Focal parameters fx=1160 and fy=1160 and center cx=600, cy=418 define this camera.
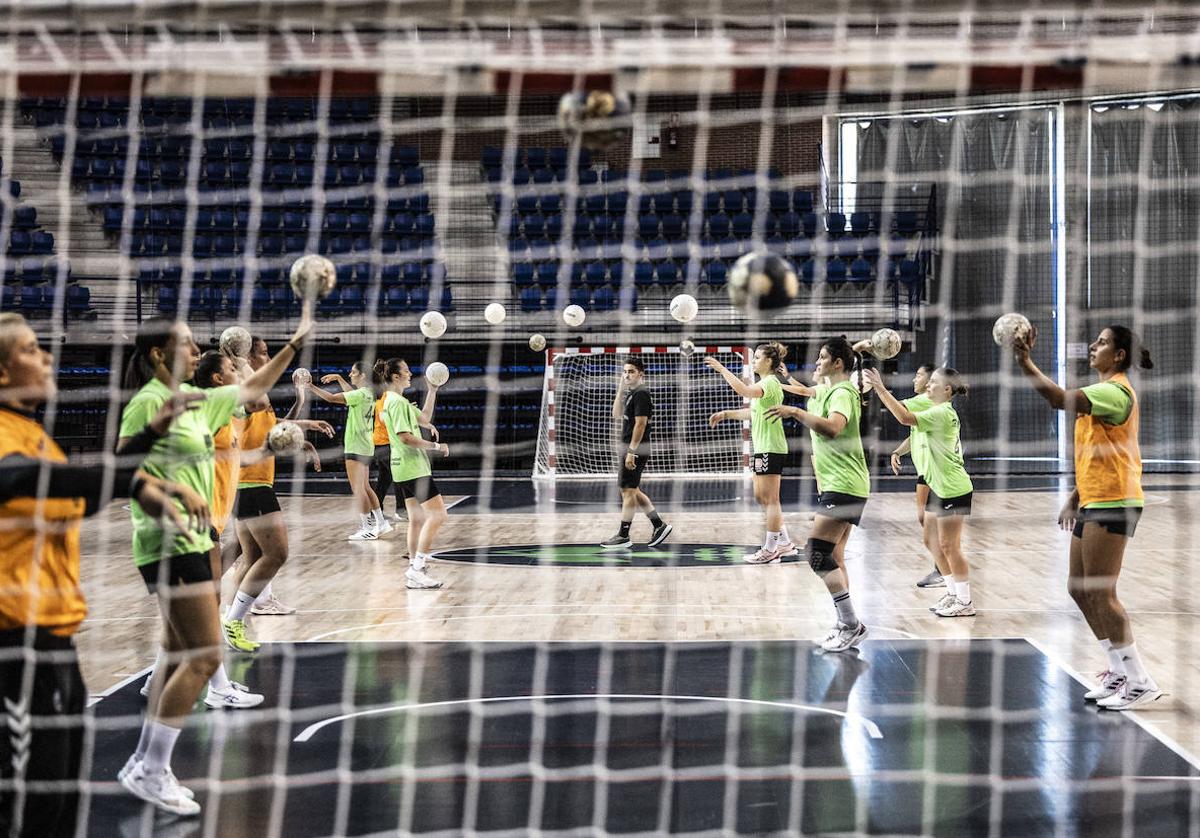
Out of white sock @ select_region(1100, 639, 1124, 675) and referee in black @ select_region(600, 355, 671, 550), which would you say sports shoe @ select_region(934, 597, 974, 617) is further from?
referee in black @ select_region(600, 355, 671, 550)

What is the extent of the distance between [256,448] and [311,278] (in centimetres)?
299

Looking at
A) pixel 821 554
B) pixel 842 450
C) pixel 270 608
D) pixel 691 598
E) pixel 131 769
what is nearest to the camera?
pixel 131 769

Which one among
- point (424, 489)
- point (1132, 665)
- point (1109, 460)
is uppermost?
point (1109, 460)

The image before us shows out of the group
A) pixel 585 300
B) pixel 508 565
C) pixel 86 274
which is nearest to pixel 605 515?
pixel 508 565

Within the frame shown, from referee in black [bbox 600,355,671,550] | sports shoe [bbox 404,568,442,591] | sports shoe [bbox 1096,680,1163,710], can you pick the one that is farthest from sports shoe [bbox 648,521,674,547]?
sports shoe [bbox 1096,680,1163,710]

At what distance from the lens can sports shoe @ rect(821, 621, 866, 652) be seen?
6457mm

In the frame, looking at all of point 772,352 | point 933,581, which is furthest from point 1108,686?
point 772,352

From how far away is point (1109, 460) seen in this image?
206 inches

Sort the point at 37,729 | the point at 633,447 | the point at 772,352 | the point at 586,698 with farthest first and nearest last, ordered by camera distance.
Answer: the point at 633,447 → the point at 772,352 → the point at 586,698 → the point at 37,729

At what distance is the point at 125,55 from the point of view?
4.54m

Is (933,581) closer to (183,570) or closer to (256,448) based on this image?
(256,448)

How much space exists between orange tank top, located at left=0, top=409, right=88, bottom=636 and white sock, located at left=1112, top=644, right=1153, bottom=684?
4.42 m

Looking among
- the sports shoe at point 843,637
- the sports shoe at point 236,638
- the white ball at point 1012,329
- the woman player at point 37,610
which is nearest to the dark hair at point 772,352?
the sports shoe at point 843,637

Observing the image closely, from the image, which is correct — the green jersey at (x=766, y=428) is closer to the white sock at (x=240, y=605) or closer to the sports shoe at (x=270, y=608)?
the sports shoe at (x=270, y=608)
